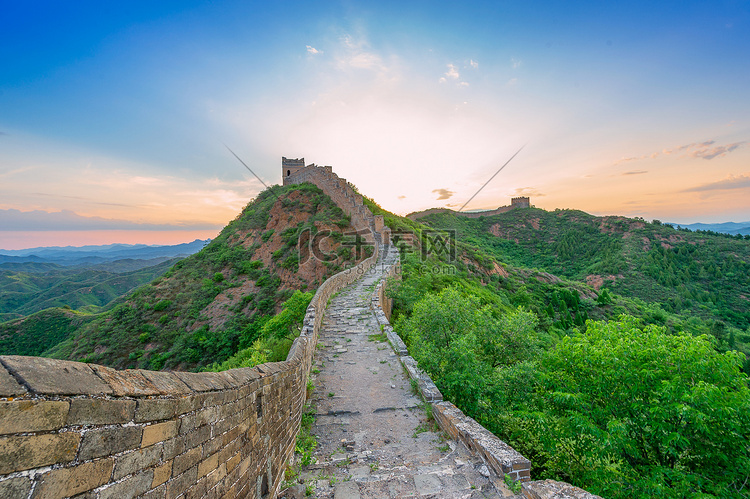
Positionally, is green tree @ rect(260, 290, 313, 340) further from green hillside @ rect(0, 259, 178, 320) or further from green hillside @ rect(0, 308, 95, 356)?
green hillside @ rect(0, 259, 178, 320)

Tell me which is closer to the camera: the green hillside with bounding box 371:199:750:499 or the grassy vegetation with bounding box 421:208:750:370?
the green hillside with bounding box 371:199:750:499

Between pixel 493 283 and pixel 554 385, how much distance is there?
Answer: 2058 cm

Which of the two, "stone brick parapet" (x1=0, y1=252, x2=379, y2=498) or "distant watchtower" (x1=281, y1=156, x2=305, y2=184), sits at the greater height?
"distant watchtower" (x1=281, y1=156, x2=305, y2=184)

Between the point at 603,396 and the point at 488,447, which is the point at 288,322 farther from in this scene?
the point at 603,396

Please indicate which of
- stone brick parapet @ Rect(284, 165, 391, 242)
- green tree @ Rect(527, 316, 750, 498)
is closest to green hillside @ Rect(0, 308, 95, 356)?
stone brick parapet @ Rect(284, 165, 391, 242)

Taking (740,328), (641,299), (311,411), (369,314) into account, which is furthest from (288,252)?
(740,328)

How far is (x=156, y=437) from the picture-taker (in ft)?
6.16

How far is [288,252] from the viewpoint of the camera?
2694 cm

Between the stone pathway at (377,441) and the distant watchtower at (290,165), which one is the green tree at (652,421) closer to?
the stone pathway at (377,441)

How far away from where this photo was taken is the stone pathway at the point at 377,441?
3.98 metres

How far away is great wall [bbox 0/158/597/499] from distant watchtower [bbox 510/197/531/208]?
3254 inches

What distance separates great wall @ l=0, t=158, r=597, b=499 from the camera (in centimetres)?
120

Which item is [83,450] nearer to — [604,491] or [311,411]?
[311,411]

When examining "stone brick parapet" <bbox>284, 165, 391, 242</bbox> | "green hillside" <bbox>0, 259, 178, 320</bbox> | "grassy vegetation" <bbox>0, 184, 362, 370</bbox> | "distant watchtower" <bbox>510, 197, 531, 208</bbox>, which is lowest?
"green hillside" <bbox>0, 259, 178, 320</bbox>
